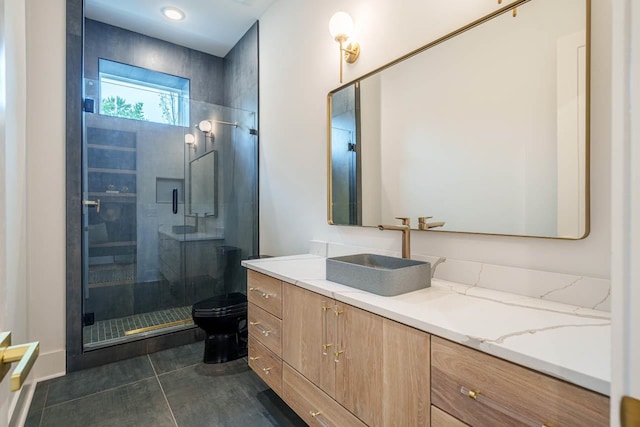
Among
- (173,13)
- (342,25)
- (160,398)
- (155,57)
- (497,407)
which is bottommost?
(160,398)

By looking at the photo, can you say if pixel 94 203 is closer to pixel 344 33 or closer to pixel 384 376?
pixel 344 33

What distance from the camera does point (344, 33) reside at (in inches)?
70.9

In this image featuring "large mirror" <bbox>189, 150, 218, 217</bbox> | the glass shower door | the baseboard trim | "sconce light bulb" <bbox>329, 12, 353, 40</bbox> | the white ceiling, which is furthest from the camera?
"large mirror" <bbox>189, 150, 218, 217</bbox>

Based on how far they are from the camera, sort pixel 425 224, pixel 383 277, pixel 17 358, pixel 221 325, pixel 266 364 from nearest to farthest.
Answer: pixel 17 358
pixel 383 277
pixel 425 224
pixel 266 364
pixel 221 325

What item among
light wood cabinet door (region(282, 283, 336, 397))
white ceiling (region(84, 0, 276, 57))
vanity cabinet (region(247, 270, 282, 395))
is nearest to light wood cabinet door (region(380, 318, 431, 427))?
light wood cabinet door (region(282, 283, 336, 397))

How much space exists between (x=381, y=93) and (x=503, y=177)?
0.80 metres

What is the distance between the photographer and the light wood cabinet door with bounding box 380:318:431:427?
880 millimetres

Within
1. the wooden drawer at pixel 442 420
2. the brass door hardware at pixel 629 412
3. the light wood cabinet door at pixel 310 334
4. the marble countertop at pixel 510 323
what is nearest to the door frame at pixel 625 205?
the brass door hardware at pixel 629 412

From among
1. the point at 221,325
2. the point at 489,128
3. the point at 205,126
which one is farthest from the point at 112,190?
the point at 489,128

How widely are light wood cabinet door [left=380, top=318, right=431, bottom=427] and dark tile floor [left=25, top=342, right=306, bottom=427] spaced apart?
0.87 metres

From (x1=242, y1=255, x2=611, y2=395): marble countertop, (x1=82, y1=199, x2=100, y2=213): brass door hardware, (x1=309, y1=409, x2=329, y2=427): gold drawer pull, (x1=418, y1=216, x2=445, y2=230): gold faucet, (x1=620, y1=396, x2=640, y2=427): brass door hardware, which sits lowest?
(x1=309, y1=409, x2=329, y2=427): gold drawer pull

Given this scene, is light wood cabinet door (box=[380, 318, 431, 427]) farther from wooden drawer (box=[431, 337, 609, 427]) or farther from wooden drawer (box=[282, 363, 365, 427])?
wooden drawer (box=[282, 363, 365, 427])

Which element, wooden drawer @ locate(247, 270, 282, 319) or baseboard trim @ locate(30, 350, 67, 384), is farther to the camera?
baseboard trim @ locate(30, 350, 67, 384)

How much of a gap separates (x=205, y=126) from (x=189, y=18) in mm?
1043
